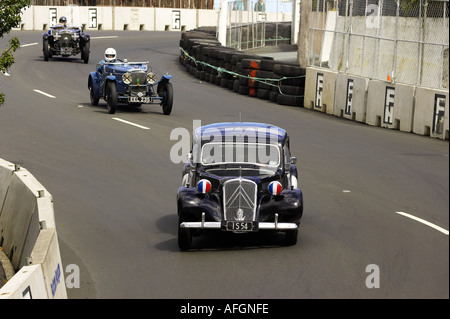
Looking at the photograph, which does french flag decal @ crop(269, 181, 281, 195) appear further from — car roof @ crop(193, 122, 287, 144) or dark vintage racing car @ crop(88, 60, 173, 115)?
dark vintage racing car @ crop(88, 60, 173, 115)

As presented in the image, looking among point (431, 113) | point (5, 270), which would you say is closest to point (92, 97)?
point (431, 113)

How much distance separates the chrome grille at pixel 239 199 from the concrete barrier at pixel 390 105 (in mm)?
10548

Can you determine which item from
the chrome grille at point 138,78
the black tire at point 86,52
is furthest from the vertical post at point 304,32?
the black tire at point 86,52

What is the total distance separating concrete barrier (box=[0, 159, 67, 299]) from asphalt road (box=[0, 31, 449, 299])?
1.88ft

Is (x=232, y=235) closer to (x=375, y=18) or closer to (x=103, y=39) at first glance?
(x=375, y=18)

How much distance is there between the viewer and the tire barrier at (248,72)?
87.4 feet

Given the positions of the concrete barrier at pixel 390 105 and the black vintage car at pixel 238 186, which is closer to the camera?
the black vintage car at pixel 238 186

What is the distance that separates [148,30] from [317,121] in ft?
133

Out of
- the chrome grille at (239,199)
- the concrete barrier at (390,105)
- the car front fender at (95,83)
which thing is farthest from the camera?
the car front fender at (95,83)

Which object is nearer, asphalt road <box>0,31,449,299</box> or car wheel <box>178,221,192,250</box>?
asphalt road <box>0,31,449,299</box>

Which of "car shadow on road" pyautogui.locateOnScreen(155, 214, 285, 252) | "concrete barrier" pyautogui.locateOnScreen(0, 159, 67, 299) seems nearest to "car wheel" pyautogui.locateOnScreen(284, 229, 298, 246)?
"car shadow on road" pyautogui.locateOnScreen(155, 214, 285, 252)

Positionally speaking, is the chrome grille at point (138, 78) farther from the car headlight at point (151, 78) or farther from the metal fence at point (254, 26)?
the metal fence at point (254, 26)

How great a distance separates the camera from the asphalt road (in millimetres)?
9242

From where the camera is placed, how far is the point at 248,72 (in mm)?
28906
